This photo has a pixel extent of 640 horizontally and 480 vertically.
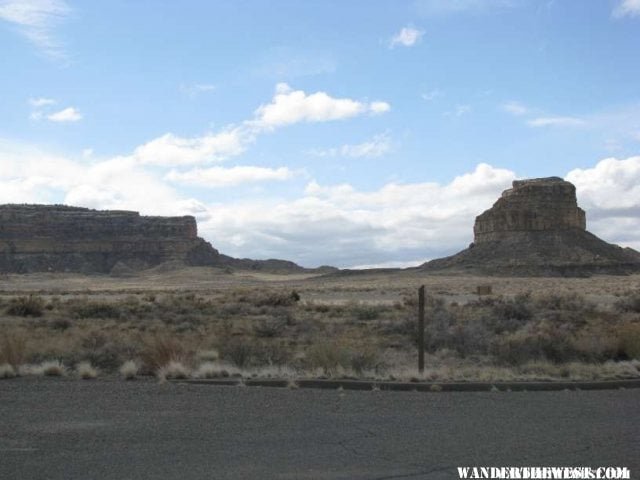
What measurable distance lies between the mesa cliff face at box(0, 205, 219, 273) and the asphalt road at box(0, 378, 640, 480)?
152 m

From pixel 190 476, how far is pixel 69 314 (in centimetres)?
3100

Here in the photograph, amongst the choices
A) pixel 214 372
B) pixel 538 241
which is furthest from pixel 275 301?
pixel 538 241

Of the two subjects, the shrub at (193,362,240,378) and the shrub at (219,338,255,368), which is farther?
the shrub at (219,338,255,368)

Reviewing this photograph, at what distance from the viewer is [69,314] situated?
3650 centimetres

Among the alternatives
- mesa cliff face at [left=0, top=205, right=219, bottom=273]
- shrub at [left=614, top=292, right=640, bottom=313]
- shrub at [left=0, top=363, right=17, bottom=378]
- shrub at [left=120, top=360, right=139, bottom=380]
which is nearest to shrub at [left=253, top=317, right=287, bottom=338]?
shrub at [left=120, top=360, right=139, bottom=380]

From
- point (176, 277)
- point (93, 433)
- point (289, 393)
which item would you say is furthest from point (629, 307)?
point (176, 277)

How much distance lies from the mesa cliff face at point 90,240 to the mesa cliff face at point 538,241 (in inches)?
2471

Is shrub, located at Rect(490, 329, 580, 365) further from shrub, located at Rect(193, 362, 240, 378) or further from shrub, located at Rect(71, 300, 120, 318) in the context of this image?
shrub, located at Rect(71, 300, 120, 318)

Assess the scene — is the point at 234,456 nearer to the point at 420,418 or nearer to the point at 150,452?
the point at 150,452

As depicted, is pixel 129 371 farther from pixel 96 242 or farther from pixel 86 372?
pixel 96 242

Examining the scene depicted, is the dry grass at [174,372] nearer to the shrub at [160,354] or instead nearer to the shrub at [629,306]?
the shrub at [160,354]

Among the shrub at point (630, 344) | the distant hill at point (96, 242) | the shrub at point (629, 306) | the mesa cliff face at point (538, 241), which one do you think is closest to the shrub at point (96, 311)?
the shrub at point (629, 306)

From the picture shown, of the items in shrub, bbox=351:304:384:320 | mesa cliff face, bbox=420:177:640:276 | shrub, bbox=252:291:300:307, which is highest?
mesa cliff face, bbox=420:177:640:276

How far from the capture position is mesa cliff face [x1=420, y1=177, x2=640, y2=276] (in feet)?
394
